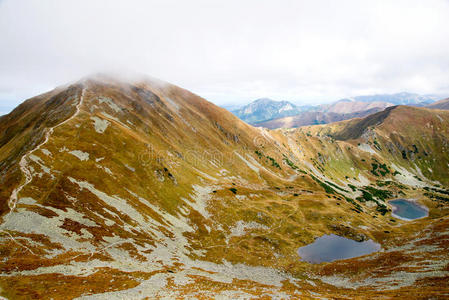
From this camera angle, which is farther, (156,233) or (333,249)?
(333,249)

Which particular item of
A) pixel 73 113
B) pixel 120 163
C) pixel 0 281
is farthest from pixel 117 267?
pixel 73 113

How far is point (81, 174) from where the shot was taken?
79.6m

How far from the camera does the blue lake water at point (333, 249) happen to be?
86.3 m

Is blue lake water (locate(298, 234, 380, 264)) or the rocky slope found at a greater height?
the rocky slope

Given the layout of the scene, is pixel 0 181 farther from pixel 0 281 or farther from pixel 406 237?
pixel 406 237

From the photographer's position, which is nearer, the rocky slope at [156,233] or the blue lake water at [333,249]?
the rocky slope at [156,233]

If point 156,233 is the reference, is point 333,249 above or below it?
below

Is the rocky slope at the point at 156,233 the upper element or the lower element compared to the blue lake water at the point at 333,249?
upper

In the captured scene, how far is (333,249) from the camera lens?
305 ft

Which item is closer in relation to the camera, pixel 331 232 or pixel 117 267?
pixel 117 267

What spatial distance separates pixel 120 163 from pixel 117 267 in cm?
5792

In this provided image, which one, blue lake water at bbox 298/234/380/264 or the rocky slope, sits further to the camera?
blue lake water at bbox 298/234/380/264

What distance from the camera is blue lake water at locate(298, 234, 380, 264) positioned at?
8631cm

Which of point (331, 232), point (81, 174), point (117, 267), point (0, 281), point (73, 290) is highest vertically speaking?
point (81, 174)
